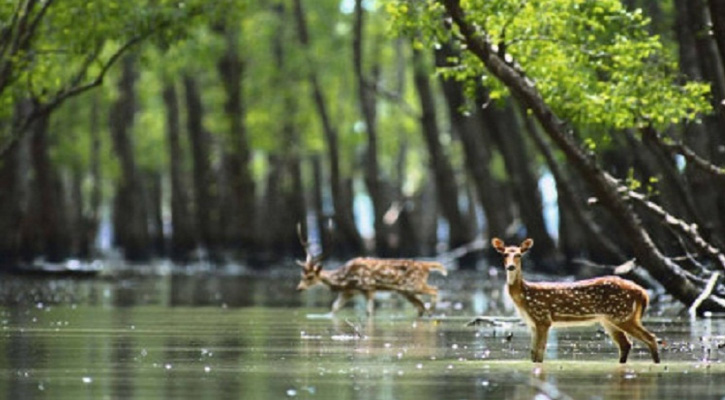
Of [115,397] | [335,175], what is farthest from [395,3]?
[335,175]

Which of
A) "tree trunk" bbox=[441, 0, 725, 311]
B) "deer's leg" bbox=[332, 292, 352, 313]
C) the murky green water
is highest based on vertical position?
"tree trunk" bbox=[441, 0, 725, 311]

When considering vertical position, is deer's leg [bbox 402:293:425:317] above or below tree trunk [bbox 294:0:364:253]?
below

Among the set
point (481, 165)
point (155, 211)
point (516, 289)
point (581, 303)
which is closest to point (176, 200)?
point (155, 211)

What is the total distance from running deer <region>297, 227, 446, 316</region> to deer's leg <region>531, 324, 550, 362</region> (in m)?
10.8

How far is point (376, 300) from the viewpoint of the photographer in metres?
35.8

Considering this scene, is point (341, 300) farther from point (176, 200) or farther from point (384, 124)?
point (384, 124)

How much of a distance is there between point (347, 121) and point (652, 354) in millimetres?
64624

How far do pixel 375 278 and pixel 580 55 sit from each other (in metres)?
4.74

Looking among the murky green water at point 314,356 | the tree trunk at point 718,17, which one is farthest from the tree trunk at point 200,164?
the tree trunk at point 718,17

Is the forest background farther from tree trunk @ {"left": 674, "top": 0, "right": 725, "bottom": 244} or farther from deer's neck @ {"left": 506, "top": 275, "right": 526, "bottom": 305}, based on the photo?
deer's neck @ {"left": 506, "top": 275, "right": 526, "bottom": 305}

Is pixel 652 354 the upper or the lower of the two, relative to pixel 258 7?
lower

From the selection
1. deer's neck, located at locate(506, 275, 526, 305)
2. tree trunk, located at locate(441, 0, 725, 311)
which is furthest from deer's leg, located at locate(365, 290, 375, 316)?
deer's neck, located at locate(506, 275, 526, 305)

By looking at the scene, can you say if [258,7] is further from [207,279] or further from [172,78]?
[207,279]

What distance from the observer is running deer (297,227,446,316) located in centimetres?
2895
